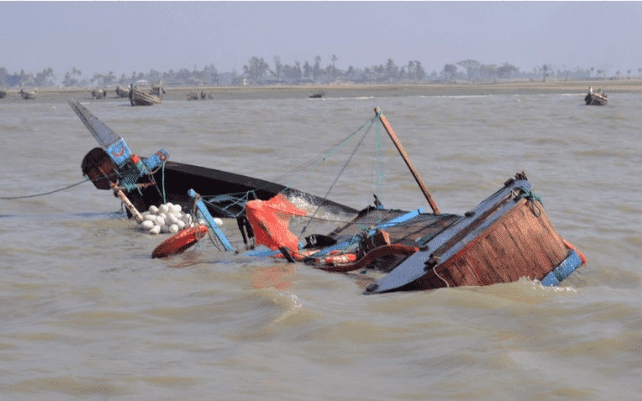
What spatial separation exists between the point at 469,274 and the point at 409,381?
91.2 inches

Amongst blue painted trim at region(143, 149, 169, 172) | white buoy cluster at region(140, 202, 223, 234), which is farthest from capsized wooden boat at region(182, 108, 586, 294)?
blue painted trim at region(143, 149, 169, 172)

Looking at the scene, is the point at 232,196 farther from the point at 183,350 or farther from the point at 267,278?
the point at 183,350

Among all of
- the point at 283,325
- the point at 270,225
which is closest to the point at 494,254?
the point at 283,325

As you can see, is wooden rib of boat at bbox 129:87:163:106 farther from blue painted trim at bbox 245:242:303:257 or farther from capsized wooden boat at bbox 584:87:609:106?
blue painted trim at bbox 245:242:303:257

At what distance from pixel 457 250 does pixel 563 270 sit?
4.58 feet

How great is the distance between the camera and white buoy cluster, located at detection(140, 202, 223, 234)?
1207 cm

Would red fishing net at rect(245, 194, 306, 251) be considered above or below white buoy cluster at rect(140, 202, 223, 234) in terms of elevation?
above

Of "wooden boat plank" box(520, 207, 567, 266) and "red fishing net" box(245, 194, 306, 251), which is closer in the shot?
"wooden boat plank" box(520, 207, 567, 266)

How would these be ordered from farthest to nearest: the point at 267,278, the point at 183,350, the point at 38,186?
the point at 38,186 < the point at 267,278 < the point at 183,350

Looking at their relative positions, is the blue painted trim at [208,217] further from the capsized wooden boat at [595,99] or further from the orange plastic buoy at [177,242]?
the capsized wooden boat at [595,99]

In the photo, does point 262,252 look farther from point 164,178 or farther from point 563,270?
point 164,178

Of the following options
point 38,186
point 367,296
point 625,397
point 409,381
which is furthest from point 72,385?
point 38,186

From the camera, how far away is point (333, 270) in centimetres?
907

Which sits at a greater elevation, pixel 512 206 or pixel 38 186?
pixel 512 206
